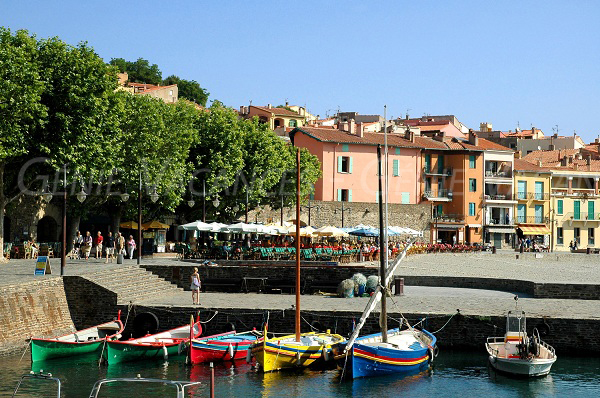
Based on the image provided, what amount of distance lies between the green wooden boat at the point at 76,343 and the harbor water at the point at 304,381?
0.27m

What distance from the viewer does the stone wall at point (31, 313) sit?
27.6 meters

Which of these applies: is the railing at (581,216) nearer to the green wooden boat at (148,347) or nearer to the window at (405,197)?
the window at (405,197)

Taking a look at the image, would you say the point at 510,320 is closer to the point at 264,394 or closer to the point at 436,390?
the point at 436,390

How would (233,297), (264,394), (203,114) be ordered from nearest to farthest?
(264,394)
(233,297)
(203,114)

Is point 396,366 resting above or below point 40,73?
below

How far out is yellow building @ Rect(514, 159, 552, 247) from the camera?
8625 cm

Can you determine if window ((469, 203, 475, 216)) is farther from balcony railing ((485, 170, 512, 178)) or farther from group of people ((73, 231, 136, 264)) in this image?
group of people ((73, 231, 136, 264))

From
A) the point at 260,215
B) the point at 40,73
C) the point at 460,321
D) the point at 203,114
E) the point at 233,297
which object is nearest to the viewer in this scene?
the point at 460,321

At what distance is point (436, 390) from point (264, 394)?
4.84 m

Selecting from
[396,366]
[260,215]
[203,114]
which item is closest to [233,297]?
[396,366]

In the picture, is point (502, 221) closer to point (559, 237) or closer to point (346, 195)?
point (559, 237)

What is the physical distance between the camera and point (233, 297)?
35.0 meters

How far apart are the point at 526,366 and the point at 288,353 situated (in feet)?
23.0

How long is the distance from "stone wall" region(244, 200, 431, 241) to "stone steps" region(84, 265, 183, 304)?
86.6ft
